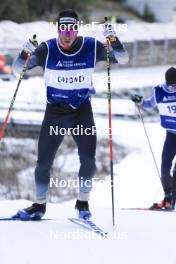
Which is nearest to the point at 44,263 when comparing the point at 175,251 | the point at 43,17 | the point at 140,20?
the point at 175,251

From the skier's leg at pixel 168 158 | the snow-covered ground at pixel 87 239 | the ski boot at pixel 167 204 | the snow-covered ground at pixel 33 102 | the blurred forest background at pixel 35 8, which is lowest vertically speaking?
the snow-covered ground at pixel 87 239

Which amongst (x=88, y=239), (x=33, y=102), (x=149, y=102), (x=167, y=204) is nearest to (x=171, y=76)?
(x=149, y=102)

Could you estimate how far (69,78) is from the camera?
14.0 feet

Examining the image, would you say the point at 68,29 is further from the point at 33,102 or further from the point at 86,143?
the point at 33,102

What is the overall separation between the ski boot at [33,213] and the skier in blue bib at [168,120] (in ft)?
5.68

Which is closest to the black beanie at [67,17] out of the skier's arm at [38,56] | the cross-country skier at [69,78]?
the cross-country skier at [69,78]

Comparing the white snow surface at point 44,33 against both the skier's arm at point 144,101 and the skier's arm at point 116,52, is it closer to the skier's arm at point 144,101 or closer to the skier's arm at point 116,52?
the skier's arm at point 144,101

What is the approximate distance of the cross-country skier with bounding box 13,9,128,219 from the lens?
4262mm

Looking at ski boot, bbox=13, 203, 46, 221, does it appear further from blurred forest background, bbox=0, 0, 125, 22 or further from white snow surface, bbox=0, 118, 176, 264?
blurred forest background, bbox=0, 0, 125, 22

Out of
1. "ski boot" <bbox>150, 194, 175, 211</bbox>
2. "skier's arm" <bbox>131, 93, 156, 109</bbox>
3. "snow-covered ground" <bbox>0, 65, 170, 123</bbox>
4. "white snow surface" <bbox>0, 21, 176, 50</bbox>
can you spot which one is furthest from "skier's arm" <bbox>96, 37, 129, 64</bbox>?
"white snow surface" <bbox>0, 21, 176, 50</bbox>

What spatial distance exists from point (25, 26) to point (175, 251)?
19.1 m

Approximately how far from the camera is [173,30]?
1109 inches

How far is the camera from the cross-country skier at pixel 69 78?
168 inches

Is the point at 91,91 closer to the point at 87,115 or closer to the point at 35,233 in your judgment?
the point at 87,115
